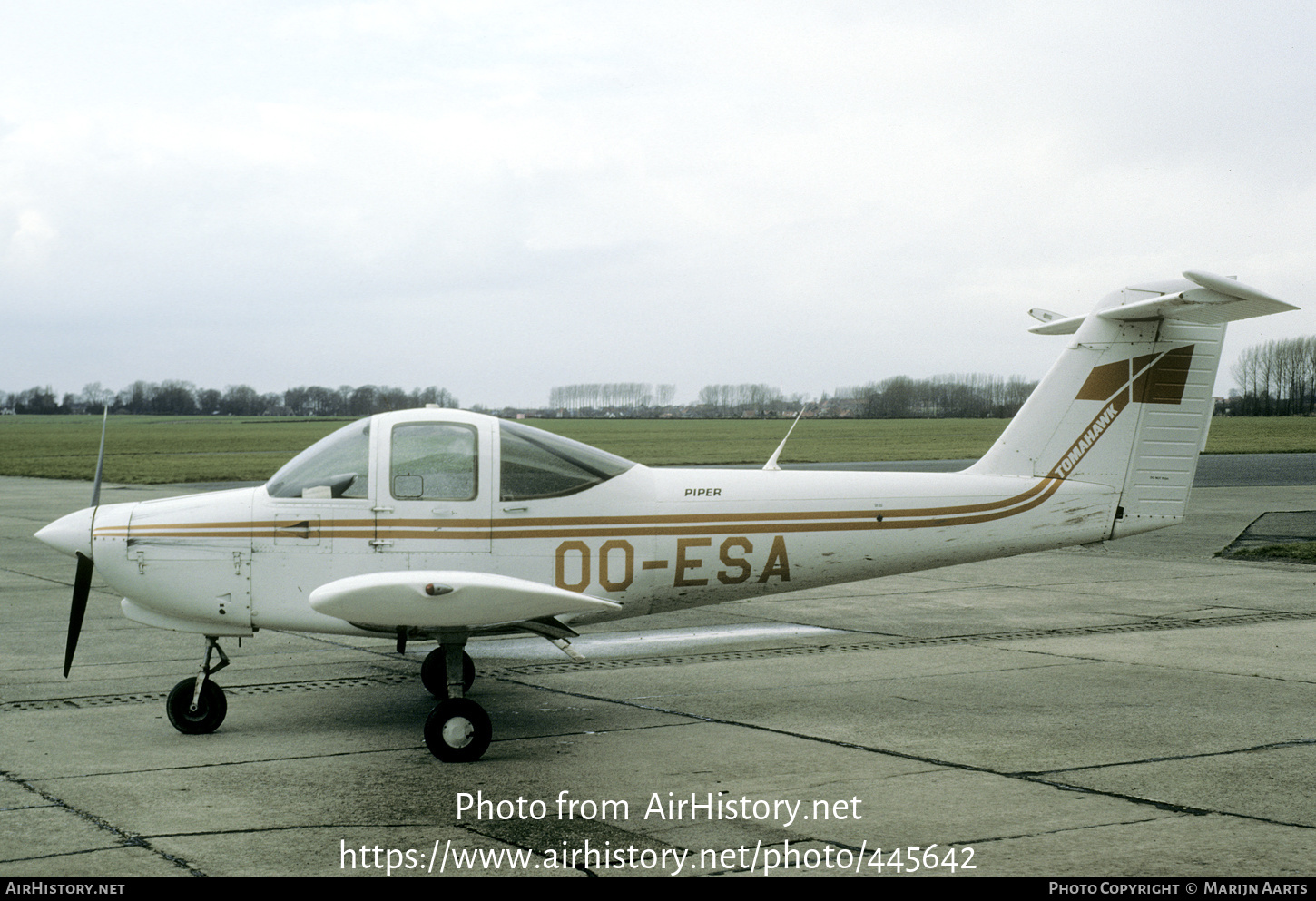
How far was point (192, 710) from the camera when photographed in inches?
276

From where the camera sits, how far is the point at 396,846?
16.4ft

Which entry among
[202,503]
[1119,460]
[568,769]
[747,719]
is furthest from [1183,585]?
[202,503]

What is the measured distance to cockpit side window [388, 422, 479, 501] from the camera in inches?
278

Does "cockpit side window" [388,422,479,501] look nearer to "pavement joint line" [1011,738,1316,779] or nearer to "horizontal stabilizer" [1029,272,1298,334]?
"pavement joint line" [1011,738,1316,779]

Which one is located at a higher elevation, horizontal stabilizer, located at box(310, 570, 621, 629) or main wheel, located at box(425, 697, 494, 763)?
horizontal stabilizer, located at box(310, 570, 621, 629)

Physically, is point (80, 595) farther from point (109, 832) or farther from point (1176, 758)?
point (1176, 758)

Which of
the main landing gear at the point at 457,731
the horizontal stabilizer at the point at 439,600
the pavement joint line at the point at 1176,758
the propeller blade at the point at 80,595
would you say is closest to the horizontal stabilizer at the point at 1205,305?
the pavement joint line at the point at 1176,758

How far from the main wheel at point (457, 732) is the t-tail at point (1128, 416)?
4.03 m

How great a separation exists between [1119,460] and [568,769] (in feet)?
15.3

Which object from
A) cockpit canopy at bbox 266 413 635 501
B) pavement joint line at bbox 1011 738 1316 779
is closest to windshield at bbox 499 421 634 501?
cockpit canopy at bbox 266 413 635 501

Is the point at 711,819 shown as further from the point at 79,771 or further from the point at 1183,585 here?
the point at 1183,585

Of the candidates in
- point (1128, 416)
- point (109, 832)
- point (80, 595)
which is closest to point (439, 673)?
point (80, 595)

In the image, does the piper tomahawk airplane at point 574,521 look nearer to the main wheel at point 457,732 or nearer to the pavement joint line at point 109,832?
the main wheel at point 457,732

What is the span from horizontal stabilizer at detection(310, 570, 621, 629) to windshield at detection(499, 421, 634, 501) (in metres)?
0.84
